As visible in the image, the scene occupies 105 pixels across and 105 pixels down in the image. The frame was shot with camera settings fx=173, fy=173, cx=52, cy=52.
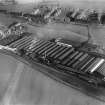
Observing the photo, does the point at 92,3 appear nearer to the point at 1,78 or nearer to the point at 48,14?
the point at 48,14

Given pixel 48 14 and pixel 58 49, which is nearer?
pixel 58 49

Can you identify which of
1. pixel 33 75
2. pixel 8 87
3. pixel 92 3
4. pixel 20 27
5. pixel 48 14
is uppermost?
pixel 92 3

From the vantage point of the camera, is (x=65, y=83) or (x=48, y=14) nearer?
(x=65, y=83)

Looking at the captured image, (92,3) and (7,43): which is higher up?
(92,3)

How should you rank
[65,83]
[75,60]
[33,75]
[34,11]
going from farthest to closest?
[34,11], [75,60], [33,75], [65,83]

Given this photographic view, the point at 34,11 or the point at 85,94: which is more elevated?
the point at 34,11

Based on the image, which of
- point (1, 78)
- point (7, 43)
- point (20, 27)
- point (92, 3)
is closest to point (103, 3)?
point (92, 3)

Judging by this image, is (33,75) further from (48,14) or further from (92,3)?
(92,3)

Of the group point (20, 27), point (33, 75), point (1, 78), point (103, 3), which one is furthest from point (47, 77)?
point (103, 3)

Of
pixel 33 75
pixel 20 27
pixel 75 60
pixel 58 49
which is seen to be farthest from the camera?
pixel 20 27
